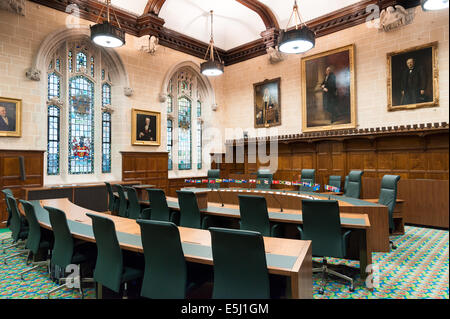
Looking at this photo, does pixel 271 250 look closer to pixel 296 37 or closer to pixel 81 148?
pixel 296 37

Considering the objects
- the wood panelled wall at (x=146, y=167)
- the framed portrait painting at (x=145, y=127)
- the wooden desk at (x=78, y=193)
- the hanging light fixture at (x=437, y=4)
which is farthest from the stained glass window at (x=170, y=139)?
the hanging light fixture at (x=437, y=4)

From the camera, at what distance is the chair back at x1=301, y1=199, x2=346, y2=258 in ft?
11.5

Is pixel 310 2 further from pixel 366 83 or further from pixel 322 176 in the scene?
pixel 322 176

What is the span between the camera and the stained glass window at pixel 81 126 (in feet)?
29.3

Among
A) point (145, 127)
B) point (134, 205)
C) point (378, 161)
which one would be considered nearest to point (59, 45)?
point (145, 127)

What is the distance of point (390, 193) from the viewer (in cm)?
502

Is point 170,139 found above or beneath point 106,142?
above

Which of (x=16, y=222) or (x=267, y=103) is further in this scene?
(x=267, y=103)

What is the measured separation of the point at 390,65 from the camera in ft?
27.1

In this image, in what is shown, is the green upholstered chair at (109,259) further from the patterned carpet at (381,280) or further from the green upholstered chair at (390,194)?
the green upholstered chair at (390,194)

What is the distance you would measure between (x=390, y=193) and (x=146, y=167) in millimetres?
7556

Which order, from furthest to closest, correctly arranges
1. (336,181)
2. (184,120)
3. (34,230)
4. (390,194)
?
(184,120) < (336,181) < (390,194) < (34,230)
